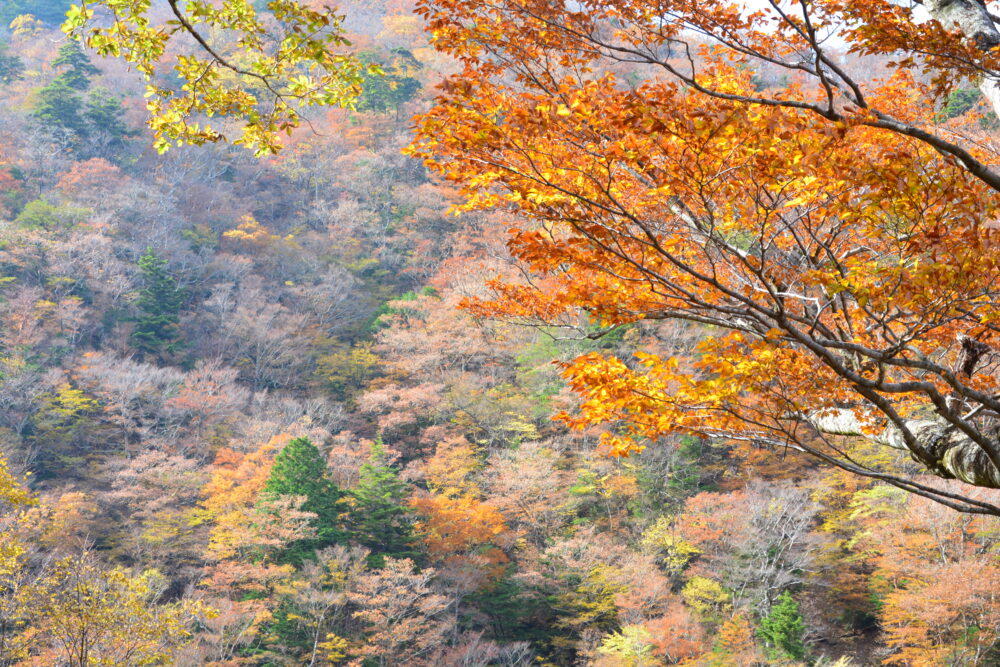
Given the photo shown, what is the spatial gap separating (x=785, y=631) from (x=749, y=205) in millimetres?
10519

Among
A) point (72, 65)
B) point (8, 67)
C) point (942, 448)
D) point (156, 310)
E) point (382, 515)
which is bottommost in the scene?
point (382, 515)

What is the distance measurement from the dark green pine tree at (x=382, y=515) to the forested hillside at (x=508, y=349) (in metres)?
0.08

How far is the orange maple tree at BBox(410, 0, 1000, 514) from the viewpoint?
7.07 feet

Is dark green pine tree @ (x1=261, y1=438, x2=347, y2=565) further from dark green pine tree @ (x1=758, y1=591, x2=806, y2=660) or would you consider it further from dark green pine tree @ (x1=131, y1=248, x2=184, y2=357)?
dark green pine tree @ (x1=131, y1=248, x2=184, y2=357)

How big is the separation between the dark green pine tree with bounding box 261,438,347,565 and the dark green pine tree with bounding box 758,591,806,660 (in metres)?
7.84

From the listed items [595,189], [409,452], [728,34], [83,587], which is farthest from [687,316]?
[409,452]

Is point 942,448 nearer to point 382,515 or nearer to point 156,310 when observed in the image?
point 382,515

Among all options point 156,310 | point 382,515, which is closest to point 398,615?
point 382,515

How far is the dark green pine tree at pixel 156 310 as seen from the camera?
1908 centimetres

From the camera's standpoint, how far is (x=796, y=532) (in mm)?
12188

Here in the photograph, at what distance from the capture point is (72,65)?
84.3ft

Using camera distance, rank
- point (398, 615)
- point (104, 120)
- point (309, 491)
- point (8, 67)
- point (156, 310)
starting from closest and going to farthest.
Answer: point (398, 615) < point (309, 491) < point (156, 310) < point (104, 120) < point (8, 67)

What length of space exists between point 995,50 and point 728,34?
0.96 meters

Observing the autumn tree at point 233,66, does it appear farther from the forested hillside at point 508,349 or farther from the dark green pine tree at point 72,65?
the dark green pine tree at point 72,65
